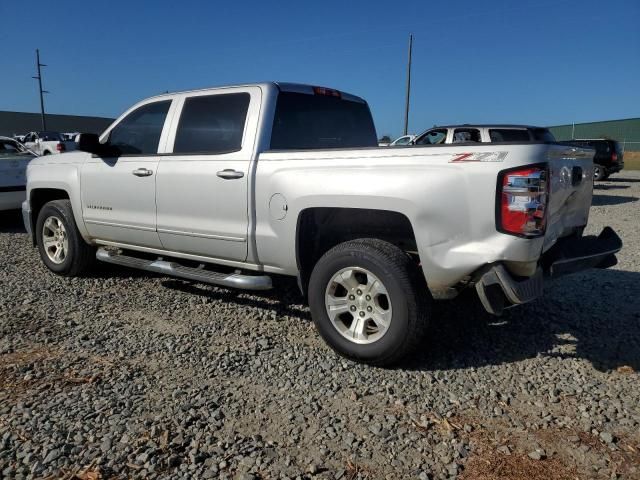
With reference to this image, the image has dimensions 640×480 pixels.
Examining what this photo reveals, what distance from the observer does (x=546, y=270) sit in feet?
11.3

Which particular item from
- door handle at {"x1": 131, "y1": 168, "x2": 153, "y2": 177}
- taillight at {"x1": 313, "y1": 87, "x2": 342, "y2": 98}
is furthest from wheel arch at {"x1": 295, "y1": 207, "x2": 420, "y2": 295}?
door handle at {"x1": 131, "y1": 168, "x2": 153, "y2": 177}

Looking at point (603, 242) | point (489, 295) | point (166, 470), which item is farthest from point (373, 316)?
point (603, 242)

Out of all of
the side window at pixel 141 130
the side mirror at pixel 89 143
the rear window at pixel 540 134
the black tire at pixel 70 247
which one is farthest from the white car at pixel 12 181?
the rear window at pixel 540 134

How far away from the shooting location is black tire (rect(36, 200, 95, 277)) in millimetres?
5488

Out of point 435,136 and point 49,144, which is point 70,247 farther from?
point 49,144

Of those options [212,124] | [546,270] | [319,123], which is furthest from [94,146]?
[546,270]

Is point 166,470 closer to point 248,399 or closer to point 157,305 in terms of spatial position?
point 248,399

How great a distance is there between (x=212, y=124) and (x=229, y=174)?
65 centimetres

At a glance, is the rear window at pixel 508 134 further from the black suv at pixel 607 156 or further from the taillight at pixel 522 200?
the black suv at pixel 607 156

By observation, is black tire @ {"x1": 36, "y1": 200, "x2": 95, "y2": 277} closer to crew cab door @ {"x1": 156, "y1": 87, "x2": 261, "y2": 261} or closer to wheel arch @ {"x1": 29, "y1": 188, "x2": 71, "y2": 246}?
wheel arch @ {"x1": 29, "y1": 188, "x2": 71, "y2": 246}

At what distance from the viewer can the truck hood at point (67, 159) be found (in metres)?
5.34

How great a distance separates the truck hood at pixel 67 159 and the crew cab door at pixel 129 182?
0.40ft

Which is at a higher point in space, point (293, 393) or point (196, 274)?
point (196, 274)

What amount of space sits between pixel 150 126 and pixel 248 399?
2993 mm
